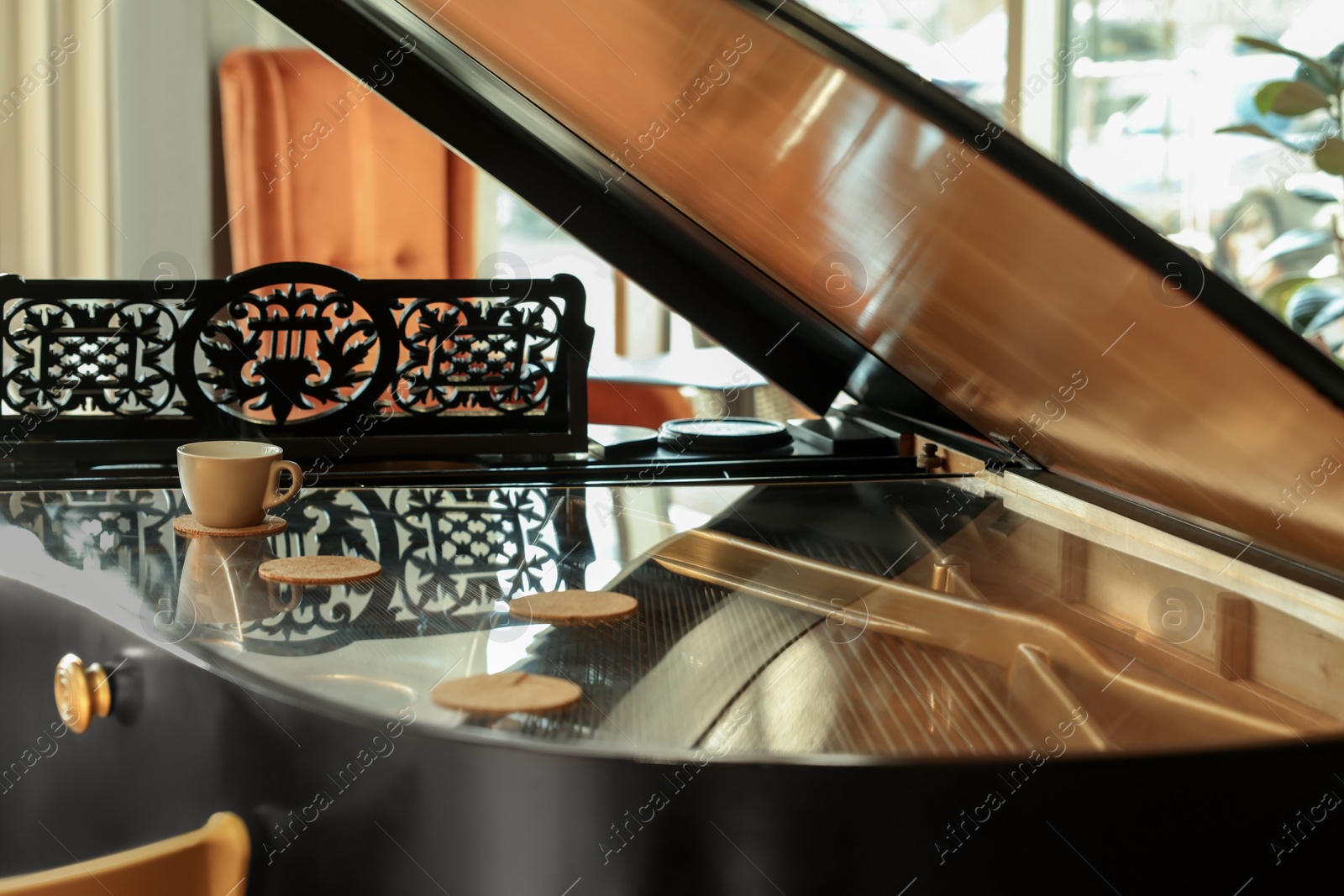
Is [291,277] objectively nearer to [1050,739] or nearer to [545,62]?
[545,62]

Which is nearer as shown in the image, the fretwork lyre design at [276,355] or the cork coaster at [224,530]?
the cork coaster at [224,530]

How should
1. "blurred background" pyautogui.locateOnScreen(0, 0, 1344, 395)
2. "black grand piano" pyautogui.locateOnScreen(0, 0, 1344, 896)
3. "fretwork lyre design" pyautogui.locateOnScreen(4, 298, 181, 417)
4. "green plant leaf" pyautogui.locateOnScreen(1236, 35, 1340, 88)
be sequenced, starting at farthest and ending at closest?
"blurred background" pyautogui.locateOnScreen(0, 0, 1344, 395) < "green plant leaf" pyautogui.locateOnScreen(1236, 35, 1340, 88) < "fretwork lyre design" pyautogui.locateOnScreen(4, 298, 181, 417) < "black grand piano" pyautogui.locateOnScreen(0, 0, 1344, 896)

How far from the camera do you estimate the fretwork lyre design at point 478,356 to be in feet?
4.42

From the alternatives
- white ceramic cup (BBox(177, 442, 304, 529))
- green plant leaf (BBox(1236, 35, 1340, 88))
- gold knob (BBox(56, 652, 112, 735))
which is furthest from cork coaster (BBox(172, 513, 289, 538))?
green plant leaf (BBox(1236, 35, 1340, 88))

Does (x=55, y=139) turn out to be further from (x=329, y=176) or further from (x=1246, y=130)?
(x=1246, y=130)

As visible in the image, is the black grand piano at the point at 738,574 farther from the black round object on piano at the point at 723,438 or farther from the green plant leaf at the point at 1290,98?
the green plant leaf at the point at 1290,98

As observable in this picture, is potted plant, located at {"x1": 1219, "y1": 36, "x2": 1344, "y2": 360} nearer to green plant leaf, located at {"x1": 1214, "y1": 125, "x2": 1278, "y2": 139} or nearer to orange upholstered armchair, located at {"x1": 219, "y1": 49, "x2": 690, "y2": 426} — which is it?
green plant leaf, located at {"x1": 1214, "y1": 125, "x2": 1278, "y2": 139}

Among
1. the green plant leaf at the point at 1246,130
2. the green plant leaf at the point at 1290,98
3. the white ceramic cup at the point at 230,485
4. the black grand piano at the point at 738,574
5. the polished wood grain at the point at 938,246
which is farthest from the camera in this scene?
the green plant leaf at the point at 1246,130

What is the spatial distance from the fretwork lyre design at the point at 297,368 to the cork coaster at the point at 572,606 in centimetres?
51

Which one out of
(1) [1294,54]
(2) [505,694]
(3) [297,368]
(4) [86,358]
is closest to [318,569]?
(2) [505,694]

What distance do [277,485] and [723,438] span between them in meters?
0.55

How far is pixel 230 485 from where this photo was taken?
104 centimetres

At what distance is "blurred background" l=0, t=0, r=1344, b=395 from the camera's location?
2656 millimetres

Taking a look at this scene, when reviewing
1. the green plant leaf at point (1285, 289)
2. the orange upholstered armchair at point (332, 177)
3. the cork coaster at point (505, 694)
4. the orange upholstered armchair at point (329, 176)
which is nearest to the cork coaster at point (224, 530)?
the cork coaster at point (505, 694)
